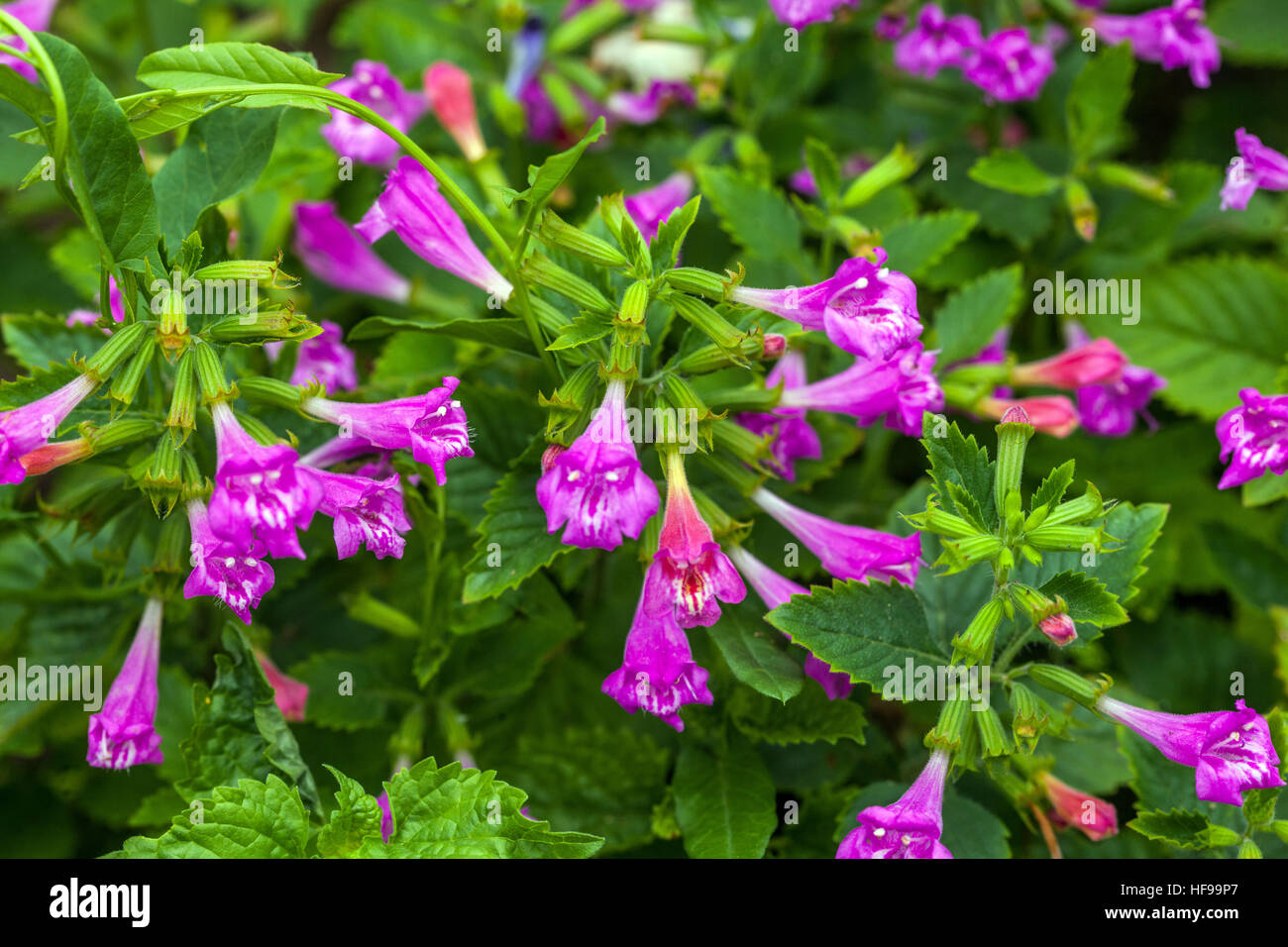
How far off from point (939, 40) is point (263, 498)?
1979mm

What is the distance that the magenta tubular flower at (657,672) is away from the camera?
5.38ft

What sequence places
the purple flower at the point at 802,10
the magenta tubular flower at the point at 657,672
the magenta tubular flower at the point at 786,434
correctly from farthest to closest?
the purple flower at the point at 802,10 < the magenta tubular flower at the point at 786,434 < the magenta tubular flower at the point at 657,672

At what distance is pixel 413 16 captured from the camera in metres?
3.27

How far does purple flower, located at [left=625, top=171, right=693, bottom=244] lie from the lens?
90.2 inches

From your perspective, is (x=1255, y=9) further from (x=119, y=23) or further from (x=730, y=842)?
(x=119, y=23)

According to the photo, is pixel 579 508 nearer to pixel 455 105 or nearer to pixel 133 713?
pixel 133 713

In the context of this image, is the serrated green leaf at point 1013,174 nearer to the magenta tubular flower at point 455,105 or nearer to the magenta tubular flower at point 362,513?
the magenta tubular flower at point 455,105

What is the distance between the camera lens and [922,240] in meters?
2.41

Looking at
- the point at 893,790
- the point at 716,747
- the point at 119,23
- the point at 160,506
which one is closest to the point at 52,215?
the point at 119,23

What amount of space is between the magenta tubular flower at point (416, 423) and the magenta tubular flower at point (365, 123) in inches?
38.8

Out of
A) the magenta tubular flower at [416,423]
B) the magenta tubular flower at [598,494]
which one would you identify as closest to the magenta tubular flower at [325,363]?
the magenta tubular flower at [416,423]

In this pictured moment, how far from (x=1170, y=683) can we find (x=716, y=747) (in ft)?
3.89

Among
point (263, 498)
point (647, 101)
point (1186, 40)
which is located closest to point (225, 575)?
point (263, 498)

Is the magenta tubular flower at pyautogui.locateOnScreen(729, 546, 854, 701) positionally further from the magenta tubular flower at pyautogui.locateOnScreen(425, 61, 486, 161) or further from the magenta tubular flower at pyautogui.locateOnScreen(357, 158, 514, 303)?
the magenta tubular flower at pyautogui.locateOnScreen(425, 61, 486, 161)
